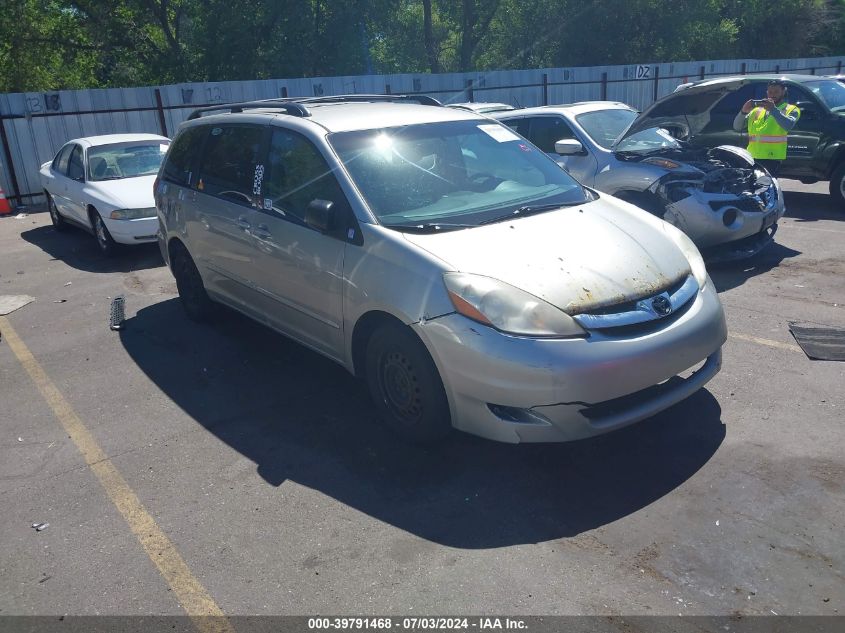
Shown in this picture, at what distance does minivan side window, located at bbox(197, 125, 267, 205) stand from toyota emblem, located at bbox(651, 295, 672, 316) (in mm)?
2954

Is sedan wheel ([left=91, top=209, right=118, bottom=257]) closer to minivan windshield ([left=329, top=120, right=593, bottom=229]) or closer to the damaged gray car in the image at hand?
the damaged gray car

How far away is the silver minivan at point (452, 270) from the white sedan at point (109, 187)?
3877mm

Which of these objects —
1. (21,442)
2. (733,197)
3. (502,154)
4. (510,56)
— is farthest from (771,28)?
(21,442)

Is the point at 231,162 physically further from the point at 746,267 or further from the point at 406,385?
the point at 746,267

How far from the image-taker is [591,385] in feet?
12.4

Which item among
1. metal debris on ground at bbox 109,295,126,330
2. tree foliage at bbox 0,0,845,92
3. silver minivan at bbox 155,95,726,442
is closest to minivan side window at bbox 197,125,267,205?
silver minivan at bbox 155,95,726,442

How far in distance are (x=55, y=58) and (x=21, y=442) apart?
2704cm

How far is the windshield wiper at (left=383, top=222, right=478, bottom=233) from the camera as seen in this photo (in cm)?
445

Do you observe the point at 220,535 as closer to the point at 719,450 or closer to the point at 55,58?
the point at 719,450

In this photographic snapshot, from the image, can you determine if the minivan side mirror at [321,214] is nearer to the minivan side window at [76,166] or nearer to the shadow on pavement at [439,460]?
the shadow on pavement at [439,460]

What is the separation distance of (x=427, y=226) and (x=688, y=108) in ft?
23.0

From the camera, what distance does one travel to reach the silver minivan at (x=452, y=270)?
386 centimetres

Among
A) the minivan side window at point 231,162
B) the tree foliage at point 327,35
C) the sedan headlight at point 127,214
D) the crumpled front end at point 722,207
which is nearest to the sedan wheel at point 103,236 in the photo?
the sedan headlight at point 127,214

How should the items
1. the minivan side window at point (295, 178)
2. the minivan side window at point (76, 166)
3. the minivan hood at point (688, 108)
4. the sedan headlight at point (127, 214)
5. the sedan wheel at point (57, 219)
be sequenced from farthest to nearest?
the sedan wheel at point (57, 219) → the minivan side window at point (76, 166) → the sedan headlight at point (127, 214) → the minivan hood at point (688, 108) → the minivan side window at point (295, 178)
